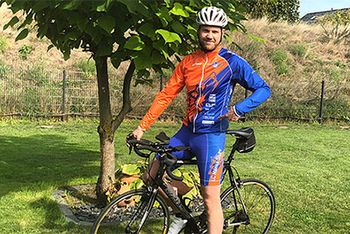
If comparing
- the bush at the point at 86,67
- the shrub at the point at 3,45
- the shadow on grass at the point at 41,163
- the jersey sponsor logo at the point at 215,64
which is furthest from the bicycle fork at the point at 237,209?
the shrub at the point at 3,45

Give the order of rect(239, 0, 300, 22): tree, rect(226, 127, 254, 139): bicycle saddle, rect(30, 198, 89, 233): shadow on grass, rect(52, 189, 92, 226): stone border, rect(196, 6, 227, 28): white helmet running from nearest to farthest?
rect(196, 6, 227, 28): white helmet, rect(226, 127, 254, 139): bicycle saddle, rect(30, 198, 89, 233): shadow on grass, rect(52, 189, 92, 226): stone border, rect(239, 0, 300, 22): tree

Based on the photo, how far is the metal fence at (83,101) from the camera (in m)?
13.0

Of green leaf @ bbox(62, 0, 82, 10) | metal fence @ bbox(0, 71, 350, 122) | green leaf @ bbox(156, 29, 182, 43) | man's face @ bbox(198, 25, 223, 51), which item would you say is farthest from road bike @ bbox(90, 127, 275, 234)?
metal fence @ bbox(0, 71, 350, 122)

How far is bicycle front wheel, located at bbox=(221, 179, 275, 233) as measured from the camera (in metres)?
4.24

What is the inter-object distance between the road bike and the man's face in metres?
0.73

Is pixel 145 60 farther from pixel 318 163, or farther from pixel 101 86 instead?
pixel 318 163

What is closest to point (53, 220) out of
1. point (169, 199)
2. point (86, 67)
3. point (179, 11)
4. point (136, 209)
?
point (136, 209)

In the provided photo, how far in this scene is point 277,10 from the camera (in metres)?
30.9

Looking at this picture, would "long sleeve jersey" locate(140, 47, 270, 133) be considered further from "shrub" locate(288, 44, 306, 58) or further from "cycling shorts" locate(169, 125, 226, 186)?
"shrub" locate(288, 44, 306, 58)

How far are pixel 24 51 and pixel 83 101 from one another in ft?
20.5

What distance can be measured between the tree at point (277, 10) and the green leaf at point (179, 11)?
80.1 ft

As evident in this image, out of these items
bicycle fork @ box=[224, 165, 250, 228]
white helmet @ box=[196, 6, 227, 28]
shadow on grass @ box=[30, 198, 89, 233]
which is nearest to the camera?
white helmet @ box=[196, 6, 227, 28]

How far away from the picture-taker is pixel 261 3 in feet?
94.8

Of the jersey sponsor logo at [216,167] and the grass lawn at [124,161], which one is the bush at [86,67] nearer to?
the grass lawn at [124,161]
